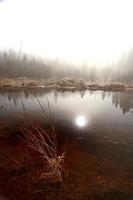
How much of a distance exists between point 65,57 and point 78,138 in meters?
93.9

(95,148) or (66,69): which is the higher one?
(66,69)

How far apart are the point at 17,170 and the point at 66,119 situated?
6307 millimetres

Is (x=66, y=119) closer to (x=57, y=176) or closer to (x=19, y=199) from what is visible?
(x=57, y=176)

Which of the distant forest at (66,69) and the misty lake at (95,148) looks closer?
the misty lake at (95,148)

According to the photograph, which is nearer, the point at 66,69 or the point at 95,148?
the point at 95,148

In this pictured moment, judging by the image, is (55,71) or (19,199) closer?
(19,199)

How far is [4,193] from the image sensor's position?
5.29 m

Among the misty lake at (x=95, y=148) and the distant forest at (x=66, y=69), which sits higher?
the distant forest at (x=66, y=69)

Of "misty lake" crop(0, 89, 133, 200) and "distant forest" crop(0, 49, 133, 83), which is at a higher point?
"distant forest" crop(0, 49, 133, 83)

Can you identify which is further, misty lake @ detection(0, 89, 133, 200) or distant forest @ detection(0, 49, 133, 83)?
distant forest @ detection(0, 49, 133, 83)

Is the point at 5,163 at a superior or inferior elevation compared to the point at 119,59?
inferior

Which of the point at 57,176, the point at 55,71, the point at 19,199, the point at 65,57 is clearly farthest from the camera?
the point at 65,57

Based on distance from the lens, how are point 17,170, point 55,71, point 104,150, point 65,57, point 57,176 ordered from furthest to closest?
1. point 65,57
2. point 55,71
3. point 104,150
4. point 17,170
5. point 57,176

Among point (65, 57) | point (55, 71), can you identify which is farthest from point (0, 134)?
point (65, 57)
